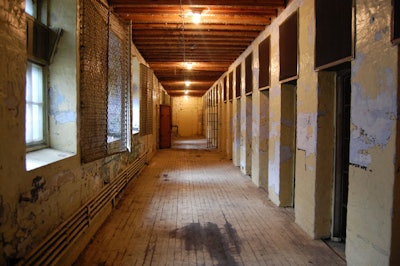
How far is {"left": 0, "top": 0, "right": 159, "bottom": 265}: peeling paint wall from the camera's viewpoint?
2.17 m

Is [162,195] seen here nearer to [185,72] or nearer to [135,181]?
[135,181]

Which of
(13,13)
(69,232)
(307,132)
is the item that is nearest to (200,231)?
(69,232)

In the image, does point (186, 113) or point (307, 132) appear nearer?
point (307, 132)

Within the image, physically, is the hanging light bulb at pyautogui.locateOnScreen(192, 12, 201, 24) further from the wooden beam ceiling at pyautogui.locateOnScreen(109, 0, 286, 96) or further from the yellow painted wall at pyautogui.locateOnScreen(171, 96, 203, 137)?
the yellow painted wall at pyautogui.locateOnScreen(171, 96, 203, 137)

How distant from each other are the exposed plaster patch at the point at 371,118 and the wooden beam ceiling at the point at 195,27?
2.97 meters

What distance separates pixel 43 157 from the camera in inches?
120

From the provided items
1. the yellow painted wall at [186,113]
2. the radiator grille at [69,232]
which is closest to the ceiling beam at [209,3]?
the radiator grille at [69,232]

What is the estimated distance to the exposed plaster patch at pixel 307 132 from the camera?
3.95 metres

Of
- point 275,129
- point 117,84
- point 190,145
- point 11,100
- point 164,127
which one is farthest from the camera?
point 190,145

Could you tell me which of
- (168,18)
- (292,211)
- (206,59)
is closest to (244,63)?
(206,59)

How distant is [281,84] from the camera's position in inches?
206

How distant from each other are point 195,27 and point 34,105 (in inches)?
164

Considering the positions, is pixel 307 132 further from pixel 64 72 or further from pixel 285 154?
pixel 64 72

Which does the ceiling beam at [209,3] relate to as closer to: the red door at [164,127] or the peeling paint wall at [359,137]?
the peeling paint wall at [359,137]
